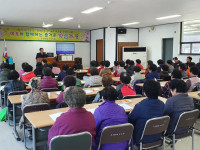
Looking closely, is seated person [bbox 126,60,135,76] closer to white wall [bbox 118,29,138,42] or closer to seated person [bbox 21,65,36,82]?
seated person [bbox 21,65,36,82]

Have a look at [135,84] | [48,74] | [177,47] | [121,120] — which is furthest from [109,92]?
[177,47]

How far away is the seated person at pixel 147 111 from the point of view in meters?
2.42

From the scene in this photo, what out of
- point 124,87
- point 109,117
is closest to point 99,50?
point 124,87

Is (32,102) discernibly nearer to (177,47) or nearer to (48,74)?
(48,74)

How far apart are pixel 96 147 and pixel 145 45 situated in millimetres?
10635

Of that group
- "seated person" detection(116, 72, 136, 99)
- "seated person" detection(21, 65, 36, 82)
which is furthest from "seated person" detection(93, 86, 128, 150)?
"seated person" detection(21, 65, 36, 82)

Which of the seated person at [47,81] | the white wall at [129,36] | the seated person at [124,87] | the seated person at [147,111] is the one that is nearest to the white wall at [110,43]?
the white wall at [129,36]

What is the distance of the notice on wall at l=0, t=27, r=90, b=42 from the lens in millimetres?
11062

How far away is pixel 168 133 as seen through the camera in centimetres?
277

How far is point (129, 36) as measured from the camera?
1246 centimetres

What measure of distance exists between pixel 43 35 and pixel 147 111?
34.9 ft

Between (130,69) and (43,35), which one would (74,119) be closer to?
(130,69)

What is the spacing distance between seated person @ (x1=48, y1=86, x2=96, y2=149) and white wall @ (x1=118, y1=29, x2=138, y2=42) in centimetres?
1051

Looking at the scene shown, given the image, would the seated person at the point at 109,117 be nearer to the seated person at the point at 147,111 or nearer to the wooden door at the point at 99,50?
the seated person at the point at 147,111
